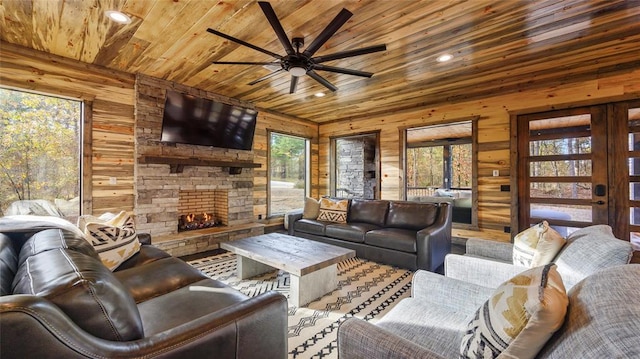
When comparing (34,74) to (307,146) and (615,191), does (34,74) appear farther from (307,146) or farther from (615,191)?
(615,191)

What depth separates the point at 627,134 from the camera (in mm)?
3426

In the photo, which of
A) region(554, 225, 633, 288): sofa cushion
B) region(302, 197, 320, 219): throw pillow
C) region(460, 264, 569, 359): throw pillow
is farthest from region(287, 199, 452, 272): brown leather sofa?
region(460, 264, 569, 359): throw pillow

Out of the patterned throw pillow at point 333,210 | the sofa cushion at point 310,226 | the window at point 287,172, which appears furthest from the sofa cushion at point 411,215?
the window at point 287,172

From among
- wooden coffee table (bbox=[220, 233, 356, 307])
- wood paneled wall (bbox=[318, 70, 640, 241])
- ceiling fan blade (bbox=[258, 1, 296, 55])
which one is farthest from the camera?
wood paneled wall (bbox=[318, 70, 640, 241])

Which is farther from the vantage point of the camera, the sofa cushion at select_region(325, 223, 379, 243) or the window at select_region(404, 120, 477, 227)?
the window at select_region(404, 120, 477, 227)

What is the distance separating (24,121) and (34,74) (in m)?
0.55

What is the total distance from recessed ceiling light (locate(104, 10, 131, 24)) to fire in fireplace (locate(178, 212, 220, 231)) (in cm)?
288

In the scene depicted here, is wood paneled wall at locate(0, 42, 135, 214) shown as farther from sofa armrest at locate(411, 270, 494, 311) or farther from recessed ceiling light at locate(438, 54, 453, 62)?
recessed ceiling light at locate(438, 54, 453, 62)

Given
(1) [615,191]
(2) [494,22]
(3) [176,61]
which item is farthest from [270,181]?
(1) [615,191]

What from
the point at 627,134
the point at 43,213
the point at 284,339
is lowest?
the point at 284,339

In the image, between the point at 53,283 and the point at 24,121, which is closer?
the point at 53,283

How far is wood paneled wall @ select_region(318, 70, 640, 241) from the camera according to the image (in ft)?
11.7

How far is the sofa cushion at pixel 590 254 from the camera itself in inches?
52.4

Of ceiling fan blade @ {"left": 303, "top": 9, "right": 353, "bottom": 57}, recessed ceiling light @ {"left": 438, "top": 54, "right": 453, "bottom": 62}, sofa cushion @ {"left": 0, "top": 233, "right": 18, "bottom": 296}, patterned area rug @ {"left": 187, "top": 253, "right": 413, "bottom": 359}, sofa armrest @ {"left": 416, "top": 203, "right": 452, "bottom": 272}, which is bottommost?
patterned area rug @ {"left": 187, "top": 253, "right": 413, "bottom": 359}
